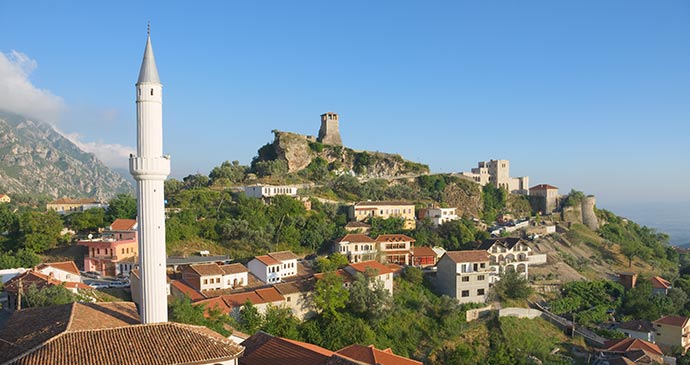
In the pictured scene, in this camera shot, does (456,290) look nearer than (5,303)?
No

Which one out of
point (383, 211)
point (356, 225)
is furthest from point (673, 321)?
point (356, 225)

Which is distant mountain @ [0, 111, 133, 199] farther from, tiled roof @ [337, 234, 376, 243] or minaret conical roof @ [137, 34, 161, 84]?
minaret conical roof @ [137, 34, 161, 84]

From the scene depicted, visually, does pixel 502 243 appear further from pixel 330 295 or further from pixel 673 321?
pixel 330 295

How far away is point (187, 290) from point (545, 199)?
165ft

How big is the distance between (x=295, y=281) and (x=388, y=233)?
1503cm

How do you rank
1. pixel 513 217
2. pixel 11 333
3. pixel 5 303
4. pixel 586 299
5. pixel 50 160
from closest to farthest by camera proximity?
pixel 11 333
pixel 5 303
pixel 586 299
pixel 513 217
pixel 50 160

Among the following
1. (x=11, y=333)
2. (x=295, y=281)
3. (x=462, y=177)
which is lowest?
(x=295, y=281)

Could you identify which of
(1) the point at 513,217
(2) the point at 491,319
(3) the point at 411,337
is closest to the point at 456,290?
(2) the point at 491,319

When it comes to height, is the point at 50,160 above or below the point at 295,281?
above

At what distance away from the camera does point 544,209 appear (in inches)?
2552

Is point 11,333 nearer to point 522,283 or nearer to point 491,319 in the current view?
point 491,319

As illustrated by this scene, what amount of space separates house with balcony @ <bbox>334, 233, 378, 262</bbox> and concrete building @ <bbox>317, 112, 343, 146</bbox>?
29.6m

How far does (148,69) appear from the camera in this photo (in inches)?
609

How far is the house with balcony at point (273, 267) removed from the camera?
32.2m
